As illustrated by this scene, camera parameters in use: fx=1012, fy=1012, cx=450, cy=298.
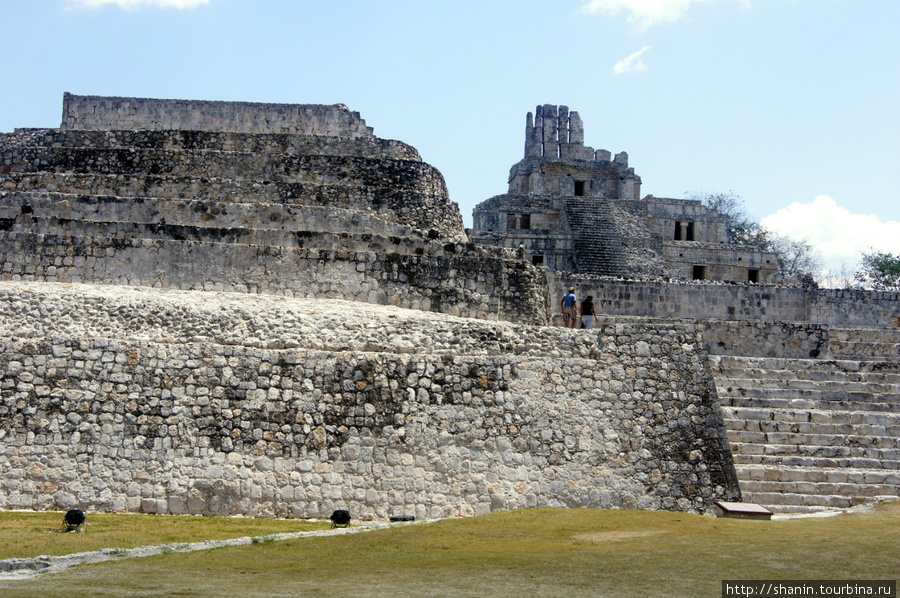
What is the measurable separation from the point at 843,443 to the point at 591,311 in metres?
5.04

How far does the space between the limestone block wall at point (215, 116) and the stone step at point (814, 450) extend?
40.3ft

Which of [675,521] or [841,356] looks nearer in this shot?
[675,521]

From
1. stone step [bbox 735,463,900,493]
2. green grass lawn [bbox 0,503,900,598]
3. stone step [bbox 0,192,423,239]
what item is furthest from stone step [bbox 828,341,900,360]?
stone step [bbox 0,192,423,239]

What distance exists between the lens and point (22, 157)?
20797mm

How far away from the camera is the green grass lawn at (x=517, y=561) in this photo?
850 centimetres

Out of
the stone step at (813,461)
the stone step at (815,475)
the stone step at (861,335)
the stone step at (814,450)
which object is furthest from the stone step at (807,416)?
the stone step at (861,335)

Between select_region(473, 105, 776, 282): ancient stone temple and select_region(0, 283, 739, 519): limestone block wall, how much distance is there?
16.1 m

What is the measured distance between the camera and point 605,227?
3472cm

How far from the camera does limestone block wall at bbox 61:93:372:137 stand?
23453mm

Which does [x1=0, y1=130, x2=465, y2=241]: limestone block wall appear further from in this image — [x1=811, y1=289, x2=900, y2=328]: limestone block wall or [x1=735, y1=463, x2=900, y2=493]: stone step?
[x1=811, y1=289, x2=900, y2=328]: limestone block wall

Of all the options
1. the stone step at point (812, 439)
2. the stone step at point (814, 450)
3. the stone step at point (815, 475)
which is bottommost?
the stone step at point (815, 475)

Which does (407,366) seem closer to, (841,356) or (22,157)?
(841,356)

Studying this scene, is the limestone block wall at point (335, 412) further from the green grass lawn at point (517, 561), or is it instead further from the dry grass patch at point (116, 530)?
the green grass lawn at point (517, 561)

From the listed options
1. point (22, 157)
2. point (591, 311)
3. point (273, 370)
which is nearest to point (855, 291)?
point (591, 311)
